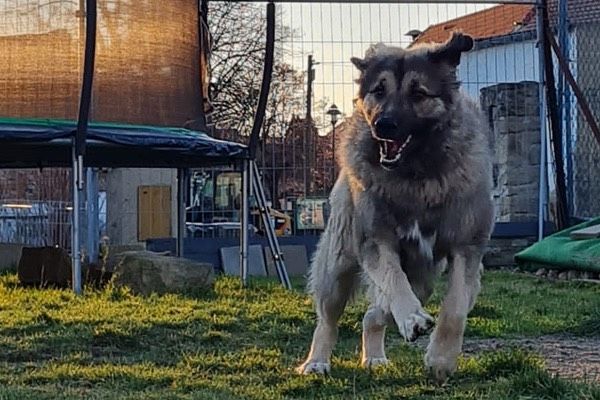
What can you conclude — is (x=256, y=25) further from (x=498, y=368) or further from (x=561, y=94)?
(x=498, y=368)

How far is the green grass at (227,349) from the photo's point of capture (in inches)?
170

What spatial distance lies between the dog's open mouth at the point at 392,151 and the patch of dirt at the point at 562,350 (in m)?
1.21

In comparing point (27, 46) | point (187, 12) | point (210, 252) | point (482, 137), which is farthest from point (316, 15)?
point (482, 137)

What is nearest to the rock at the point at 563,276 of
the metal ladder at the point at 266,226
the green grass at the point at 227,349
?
the green grass at the point at 227,349

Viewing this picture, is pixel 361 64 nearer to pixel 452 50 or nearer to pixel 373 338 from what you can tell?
pixel 452 50

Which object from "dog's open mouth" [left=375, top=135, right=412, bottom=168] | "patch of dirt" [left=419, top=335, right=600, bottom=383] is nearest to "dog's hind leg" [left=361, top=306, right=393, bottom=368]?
"patch of dirt" [left=419, top=335, right=600, bottom=383]

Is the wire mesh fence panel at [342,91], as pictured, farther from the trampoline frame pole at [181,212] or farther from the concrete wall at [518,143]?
the trampoline frame pole at [181,212]

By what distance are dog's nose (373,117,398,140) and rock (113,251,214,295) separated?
15.7ft

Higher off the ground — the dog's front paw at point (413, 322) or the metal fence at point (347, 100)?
the metal fence at point (347, 100)

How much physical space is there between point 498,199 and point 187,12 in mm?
5310

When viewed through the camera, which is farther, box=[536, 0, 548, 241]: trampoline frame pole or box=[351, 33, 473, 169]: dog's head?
box=[536, 0, 548, 241]: trampoline frame pole

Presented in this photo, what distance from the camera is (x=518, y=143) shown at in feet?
44.1

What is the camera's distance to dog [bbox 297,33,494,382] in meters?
4.55

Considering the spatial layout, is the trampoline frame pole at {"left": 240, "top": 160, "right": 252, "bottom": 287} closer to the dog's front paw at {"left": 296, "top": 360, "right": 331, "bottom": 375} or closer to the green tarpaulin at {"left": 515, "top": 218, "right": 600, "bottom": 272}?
the green tarpaulin at {"left": 515, "top": 218, "right": 600, "bottom": 272}
